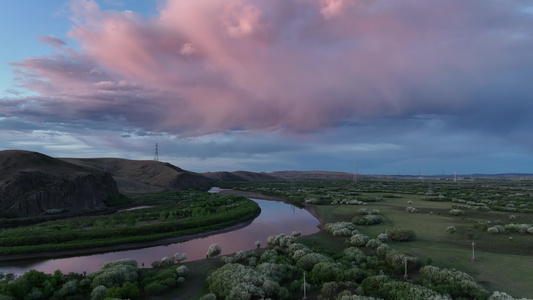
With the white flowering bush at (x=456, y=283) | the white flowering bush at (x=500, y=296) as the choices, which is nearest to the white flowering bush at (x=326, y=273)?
the white flowering bush at (x=456, y=283)

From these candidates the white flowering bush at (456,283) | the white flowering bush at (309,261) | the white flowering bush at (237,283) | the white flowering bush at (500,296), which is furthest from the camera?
the white flowering bush at (309,261)

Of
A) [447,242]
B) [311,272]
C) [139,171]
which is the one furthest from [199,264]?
[139,171]

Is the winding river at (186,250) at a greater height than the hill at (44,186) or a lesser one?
lesser

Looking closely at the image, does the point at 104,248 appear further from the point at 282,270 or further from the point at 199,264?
the point at 282,270

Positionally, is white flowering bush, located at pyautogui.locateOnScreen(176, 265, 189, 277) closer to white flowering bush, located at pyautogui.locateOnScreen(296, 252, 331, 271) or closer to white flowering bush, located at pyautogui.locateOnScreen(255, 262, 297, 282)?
white flowering bush, located at pyautogui.locateOnScreen(255, 262, 297, 282)

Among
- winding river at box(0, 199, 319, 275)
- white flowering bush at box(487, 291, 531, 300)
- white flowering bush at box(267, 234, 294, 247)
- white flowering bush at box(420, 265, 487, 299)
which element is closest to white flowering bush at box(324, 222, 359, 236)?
white flowering bush at box(267, 234, 294, 247)

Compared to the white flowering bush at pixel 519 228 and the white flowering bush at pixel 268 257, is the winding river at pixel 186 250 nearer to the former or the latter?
the white flowering bush at pixel 268 257
